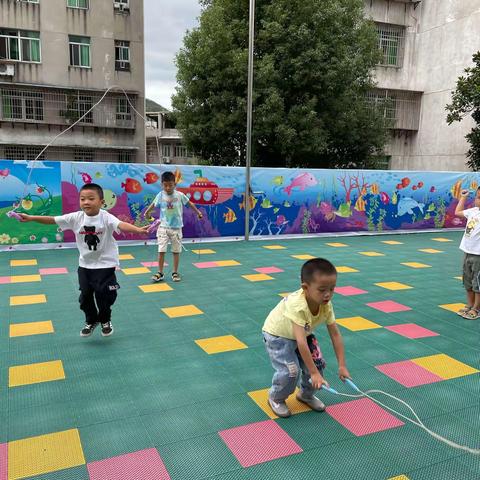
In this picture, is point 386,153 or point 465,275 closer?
point 465,275

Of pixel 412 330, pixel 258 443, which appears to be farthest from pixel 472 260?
pixel 258 443

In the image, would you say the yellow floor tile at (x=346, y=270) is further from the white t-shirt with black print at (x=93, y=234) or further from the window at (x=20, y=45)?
the window at (x=20, y=45)

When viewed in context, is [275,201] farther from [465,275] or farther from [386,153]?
[386,153]

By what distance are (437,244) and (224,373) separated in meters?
7.94

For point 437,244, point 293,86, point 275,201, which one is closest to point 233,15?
point 293,86

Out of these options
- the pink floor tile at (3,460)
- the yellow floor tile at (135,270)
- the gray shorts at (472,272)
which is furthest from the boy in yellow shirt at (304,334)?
the yellow floor tile at (135,270)

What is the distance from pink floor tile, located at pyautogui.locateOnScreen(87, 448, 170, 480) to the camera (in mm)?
2377

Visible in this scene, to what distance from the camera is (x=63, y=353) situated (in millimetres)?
3900

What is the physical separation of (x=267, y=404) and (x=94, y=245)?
203cm

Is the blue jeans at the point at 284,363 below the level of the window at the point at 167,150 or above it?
below

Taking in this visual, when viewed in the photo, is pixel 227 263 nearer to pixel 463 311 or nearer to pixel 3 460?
pixel 463 311

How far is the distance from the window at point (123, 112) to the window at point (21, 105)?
3358mm

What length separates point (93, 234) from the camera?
4031mm

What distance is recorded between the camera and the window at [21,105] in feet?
67.3
